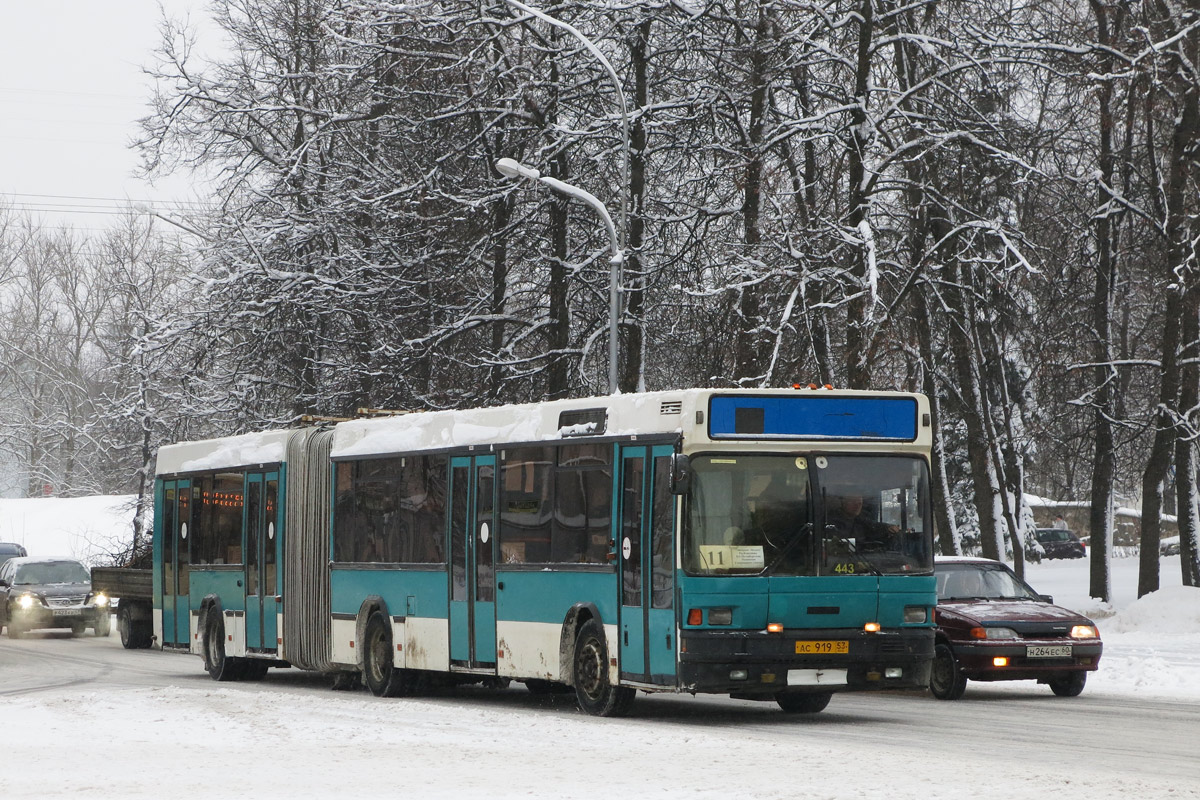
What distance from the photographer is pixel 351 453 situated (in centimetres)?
2133

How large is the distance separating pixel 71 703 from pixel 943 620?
8696 millimetres

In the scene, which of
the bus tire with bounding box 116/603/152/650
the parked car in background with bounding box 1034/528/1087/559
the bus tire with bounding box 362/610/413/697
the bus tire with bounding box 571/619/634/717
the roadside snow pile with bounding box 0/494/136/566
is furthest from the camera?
the parked car in background with bounding box 1034/528/1087/559

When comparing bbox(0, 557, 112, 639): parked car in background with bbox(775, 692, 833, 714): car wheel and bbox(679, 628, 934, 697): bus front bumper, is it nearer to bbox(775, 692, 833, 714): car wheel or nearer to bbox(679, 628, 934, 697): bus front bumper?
bbox(775, 692, 833, 714): car wheel

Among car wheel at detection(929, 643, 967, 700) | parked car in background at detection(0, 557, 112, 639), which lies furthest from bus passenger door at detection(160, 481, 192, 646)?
parked car in background at detection(0, 557, 112, 639)

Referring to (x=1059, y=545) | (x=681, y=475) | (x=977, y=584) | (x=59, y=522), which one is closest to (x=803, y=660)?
(x=681, y=475)

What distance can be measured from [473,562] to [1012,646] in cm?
548

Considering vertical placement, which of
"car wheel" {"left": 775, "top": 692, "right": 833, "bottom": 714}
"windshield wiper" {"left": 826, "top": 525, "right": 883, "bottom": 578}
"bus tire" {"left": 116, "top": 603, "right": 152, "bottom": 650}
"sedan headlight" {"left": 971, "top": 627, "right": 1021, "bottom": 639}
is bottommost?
"bus tire" {"left": 116, "top": 603, "right": 152, "bottom": 650}

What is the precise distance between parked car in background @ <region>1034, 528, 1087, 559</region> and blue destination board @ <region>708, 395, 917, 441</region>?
6767cm

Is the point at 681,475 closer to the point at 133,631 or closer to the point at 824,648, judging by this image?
the point at 824,648

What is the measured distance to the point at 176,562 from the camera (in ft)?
84.1

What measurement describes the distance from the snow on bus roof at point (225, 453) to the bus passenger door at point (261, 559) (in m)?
0.30

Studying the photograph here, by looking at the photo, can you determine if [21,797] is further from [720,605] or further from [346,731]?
[720,605]

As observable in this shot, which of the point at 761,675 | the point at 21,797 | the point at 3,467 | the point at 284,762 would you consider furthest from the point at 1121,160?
the point at 3,467

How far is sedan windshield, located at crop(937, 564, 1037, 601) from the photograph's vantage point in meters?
19.9
